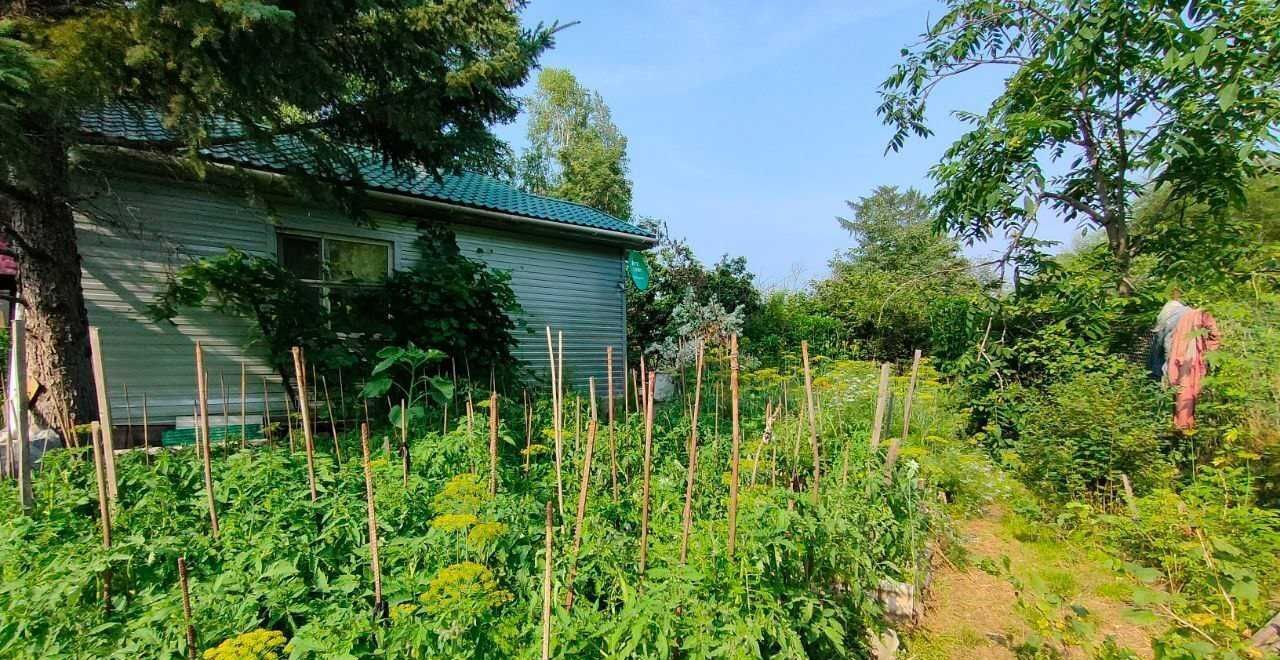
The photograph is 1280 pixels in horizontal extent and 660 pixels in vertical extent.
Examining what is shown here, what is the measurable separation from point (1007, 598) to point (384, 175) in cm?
813

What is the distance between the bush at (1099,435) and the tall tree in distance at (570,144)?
1887cm

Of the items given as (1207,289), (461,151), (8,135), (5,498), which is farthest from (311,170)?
(1207,289)

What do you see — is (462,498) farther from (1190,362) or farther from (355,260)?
(355,260)

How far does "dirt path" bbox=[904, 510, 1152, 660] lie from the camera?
2373 millimetres

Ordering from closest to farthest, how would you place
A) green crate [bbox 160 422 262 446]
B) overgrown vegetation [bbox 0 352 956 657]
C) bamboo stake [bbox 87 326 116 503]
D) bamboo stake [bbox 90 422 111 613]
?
overgrown vegetation [bbox 0 352 956 657] → bamboo stake [bbox 90 422 111 613] → bamboo stake [bbox 87 326 116 503] → green crate [bbox 160 422 262 446]

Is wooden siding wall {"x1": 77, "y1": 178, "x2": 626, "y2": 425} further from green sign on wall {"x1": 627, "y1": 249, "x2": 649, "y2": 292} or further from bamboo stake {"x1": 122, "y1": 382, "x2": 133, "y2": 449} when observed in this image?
green sign on wall {"x1": 627, "y1": 249, "x2": 649, "y2": 292}

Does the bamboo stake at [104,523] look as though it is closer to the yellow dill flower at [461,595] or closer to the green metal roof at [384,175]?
the yellow dill flower at [461,595]

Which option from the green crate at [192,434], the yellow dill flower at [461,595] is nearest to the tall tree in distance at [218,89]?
the green crate at [192,434]

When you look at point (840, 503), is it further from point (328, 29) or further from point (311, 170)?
point (311, 170)

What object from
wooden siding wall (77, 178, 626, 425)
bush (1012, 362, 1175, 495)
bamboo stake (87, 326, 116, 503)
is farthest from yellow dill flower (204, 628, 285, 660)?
bush (1012, 362, 1175, 495)

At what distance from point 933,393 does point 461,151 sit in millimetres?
5315

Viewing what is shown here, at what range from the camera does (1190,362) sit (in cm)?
369

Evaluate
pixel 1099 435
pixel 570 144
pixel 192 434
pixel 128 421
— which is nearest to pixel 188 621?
pixel 128 421

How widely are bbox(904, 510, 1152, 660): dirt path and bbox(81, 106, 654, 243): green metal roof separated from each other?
5.26 meters
